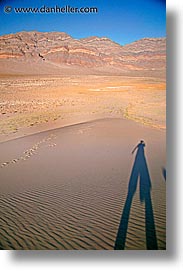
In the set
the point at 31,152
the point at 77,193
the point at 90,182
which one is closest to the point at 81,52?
the point at 31,152

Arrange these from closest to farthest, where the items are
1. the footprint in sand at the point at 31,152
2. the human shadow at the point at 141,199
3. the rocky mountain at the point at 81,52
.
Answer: the human shadow at the point at 141,199 → the rocky mountain at the point at 81,52 → the footprint in sand at the point at 31,152

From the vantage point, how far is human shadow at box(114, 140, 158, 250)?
174 inches

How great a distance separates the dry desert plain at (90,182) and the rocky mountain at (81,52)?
0.27 metres

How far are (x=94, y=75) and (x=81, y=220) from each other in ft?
8.55

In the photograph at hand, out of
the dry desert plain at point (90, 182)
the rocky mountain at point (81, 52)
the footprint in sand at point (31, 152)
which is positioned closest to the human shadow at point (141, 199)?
the dry desert plain at point (90, 182)

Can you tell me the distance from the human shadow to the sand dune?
49 mm

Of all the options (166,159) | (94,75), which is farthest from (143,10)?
(166,159)

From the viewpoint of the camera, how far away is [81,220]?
458 centimetres

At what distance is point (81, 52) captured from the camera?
5.46 meters

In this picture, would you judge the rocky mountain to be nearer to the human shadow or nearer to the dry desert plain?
the dry desert plain

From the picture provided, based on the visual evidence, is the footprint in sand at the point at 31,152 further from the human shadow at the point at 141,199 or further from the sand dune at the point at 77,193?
the human shadow at the point at 141,199

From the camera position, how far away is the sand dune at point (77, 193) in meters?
4.46

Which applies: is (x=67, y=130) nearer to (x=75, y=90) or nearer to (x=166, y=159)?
(x=75, y=90)

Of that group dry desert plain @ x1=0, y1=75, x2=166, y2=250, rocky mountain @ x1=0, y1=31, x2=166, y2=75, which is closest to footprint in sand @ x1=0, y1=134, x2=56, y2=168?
dry desert plain @ x1=0, y1=75, x2=166, y2=250
